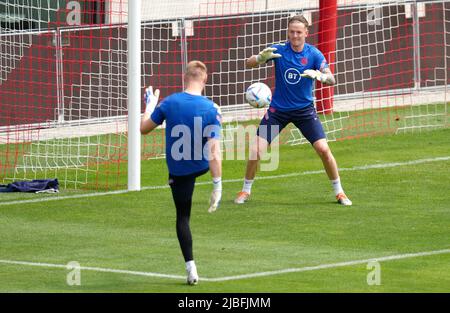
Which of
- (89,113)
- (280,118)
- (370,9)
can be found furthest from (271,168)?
(370,9)

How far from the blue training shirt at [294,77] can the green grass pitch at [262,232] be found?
1.25 metres

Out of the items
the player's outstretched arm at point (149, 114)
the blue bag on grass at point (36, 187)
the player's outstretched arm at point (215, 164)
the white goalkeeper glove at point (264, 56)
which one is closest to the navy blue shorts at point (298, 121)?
the white goalkeeper glove at point (264, 56)

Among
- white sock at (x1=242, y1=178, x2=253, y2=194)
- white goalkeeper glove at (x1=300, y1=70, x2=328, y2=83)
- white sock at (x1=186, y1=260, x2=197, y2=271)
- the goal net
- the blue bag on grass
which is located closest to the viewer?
→ white sock at (x1=186, y1=260, x2=197, y2=271)

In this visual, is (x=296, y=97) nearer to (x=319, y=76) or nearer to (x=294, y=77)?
(x=294, y=77)

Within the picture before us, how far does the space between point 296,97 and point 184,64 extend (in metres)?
8.25

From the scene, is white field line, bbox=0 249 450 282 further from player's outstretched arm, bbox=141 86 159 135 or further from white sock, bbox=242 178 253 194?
white sock, bbox=242 178 253 194

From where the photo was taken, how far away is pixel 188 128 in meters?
12.1

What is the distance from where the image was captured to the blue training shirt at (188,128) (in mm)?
12055

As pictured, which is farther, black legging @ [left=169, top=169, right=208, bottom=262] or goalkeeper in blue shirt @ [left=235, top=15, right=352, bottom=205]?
goalkeeper in blue shirt @ [left=235, top=15, right=352, bottom=205]

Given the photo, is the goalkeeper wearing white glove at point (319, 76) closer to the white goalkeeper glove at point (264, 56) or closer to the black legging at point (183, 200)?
the white goalkeeper glove at point (264, 56)

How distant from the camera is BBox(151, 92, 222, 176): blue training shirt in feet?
39.5

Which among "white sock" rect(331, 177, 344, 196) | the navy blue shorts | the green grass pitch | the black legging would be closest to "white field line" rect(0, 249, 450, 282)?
the green grass pitch

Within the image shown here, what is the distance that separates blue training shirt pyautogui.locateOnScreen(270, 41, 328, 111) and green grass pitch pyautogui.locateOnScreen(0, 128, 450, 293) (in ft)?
4.10

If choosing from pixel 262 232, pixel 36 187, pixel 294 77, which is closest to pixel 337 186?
pixel 294 77
